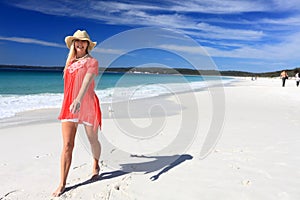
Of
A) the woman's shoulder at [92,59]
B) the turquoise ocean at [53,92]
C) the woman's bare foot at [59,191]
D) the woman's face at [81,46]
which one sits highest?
the woman's face at [81,46]

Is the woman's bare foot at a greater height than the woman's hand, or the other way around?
the woman's hand

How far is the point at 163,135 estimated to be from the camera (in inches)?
261

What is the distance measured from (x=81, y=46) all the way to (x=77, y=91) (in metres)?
0.58

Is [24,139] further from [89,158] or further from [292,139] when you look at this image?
[292,139]

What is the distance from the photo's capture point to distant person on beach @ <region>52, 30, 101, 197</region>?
3279mm

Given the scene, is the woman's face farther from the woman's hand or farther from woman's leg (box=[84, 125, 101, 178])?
woman's leg (box=[84, 125, 101, 178])

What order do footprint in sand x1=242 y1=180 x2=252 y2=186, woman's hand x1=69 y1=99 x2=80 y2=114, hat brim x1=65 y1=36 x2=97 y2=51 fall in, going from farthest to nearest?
footprint in sand x1=242 y1=180 x2=252 y2=186, hat brim x1=65 y1=36 x2=97 y2=51, woman's hand x1=69 y1=99 x2=80 y2=114

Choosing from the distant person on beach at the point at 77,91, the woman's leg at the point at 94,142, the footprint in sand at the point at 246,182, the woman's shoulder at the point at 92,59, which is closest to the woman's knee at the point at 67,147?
the distant person on beach at the point at 77,91

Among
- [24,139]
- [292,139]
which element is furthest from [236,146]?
[24,139]

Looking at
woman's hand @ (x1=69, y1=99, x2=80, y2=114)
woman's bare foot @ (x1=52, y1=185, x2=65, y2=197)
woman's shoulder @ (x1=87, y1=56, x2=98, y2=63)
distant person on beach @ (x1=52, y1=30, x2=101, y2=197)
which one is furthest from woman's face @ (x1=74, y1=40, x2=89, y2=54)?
woman's bare foot @ (x1=52, y1=185, x2=65, y2=197)

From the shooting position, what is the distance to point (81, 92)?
324 centimetres

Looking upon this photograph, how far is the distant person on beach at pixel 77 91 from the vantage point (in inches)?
129

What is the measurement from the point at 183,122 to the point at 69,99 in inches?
218

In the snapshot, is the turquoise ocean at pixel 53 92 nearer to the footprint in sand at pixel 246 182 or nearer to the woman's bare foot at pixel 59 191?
the woman's bare foot at pixel 59 191
